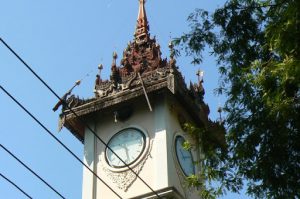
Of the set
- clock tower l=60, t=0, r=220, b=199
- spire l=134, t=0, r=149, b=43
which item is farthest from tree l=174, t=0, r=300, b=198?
spire l=134, t=0, r=149, b=43

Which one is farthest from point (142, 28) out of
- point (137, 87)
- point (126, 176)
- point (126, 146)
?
point (126, 176)

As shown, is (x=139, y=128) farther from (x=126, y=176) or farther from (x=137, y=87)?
(x=126, y=176)

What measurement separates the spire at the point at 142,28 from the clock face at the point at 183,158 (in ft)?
13.9

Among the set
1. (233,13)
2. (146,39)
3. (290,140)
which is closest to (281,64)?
(290,140)

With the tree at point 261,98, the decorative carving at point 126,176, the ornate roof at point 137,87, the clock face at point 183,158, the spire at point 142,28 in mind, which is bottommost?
the tree at point 261,98

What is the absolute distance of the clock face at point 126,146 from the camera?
64.6 feet

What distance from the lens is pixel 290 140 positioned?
415 inches

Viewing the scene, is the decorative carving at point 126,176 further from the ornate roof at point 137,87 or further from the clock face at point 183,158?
the ornate roof at point 137,87

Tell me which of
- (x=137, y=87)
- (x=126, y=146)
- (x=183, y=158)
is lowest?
(x=183, y=158)

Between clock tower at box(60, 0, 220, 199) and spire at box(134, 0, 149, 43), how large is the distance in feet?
5.81

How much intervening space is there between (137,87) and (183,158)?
2198mm

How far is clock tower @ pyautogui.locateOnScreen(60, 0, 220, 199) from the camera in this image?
19297mm

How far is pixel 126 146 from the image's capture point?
1988 cm

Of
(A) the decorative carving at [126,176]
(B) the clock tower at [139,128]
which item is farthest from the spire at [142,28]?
(A) the decorative carving at [126,176]
